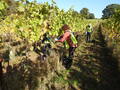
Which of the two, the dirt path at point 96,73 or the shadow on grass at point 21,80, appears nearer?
the shadow on grass at point 21,80

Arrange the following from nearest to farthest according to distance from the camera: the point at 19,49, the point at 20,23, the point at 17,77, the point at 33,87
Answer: the point at 33,87, the point at 17,77, the point at 20,23, the point at 19,49

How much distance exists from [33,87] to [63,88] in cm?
86

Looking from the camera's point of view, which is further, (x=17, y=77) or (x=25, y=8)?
(x=25, y=8)

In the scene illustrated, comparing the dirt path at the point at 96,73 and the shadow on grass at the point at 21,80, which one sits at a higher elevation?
the shadow on grass at the point at 21,80

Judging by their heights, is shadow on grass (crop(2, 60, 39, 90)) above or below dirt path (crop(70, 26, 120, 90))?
above

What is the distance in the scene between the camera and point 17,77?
5.38 metres

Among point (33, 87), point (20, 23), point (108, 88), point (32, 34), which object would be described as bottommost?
point (108, 88)

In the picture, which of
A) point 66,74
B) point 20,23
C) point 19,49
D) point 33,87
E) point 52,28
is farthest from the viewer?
point 19,49

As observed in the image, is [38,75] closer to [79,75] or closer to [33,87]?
[33,87]

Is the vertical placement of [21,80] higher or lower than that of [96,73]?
higher

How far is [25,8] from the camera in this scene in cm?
668

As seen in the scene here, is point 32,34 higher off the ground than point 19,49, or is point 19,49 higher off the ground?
point 32,34

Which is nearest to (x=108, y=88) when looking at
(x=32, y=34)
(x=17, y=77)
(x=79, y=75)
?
(x=79, y=75)

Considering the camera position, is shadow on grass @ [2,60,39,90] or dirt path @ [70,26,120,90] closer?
shadow on grass @ [2,60,39,90]
